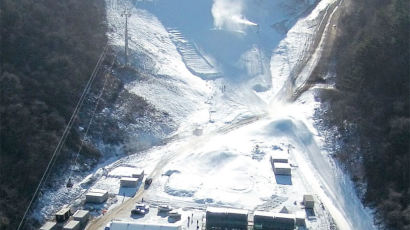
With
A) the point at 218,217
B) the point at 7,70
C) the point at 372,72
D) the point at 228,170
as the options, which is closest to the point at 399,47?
the point at 372,72

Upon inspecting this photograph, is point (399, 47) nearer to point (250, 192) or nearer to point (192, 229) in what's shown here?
point (250, 192)

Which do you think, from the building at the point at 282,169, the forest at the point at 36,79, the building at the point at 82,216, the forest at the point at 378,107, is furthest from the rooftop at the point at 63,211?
the forest at the point at 378,107

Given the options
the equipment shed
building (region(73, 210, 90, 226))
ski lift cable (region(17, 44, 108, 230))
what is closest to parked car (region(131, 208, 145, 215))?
the equipment shed

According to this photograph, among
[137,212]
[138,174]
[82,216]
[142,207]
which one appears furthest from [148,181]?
[82,216]

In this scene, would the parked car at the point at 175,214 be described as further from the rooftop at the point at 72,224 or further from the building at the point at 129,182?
→ the rooftop at the point at 72,224

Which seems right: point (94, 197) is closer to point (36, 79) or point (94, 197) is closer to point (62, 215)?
point (62, 215)
